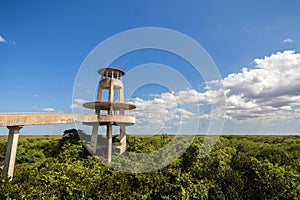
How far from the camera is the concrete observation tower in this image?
17014 millimetres

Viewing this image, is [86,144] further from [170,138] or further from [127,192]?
[127,192]

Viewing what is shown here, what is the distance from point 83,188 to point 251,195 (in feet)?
20.6

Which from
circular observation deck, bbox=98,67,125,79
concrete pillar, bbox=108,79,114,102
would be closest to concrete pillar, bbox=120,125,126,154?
concrete pillar, bbox=108,79,114,102

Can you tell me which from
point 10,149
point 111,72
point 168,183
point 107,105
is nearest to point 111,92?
point 107,105

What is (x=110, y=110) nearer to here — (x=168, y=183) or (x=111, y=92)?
(x=111, y=92)

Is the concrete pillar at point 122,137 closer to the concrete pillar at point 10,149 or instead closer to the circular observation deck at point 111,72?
the circular observation deck at point 111,72

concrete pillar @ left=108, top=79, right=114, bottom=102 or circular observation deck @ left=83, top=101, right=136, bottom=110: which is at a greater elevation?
concrete pillar @ left=108, top=79, right=114, bottom=102

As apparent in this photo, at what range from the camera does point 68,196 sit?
644cm

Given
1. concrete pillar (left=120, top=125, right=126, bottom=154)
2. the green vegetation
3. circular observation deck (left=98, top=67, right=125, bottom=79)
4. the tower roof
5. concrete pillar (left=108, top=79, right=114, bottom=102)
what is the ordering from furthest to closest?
concrete pillar (left=120, top=125, right=126, bottom=154) < circular observation deck (left=98, top=67, right=125, bottom=79) < the tower roof < concrete pillar (left=108, top=79, right=114, bottom=102) < the green vegetation

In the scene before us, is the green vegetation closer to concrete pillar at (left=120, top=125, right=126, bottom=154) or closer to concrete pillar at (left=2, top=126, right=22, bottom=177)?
concrete pillar at (left=2, top=126, right=22, bottom=177)

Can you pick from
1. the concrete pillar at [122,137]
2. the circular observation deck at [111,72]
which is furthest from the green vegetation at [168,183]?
the circular observation deck at [111,72]

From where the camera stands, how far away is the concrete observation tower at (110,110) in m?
17.0

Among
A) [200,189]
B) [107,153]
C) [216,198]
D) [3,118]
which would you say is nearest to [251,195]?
[216,198]

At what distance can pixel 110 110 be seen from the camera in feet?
56.8
